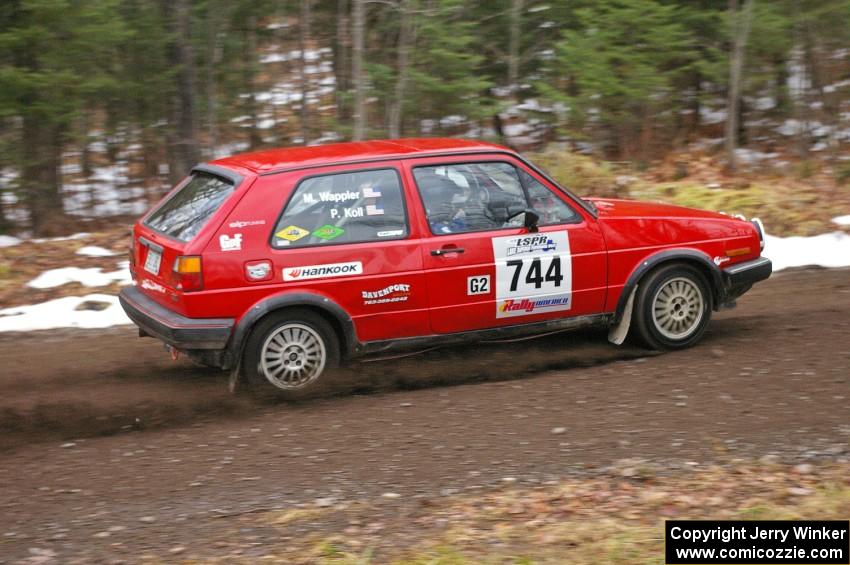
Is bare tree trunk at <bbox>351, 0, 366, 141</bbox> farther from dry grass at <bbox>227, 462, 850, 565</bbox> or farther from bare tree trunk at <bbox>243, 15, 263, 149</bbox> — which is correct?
dry grass at <bbox>227, 462, 850, 565</bbox>

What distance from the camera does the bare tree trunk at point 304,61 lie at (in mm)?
14984

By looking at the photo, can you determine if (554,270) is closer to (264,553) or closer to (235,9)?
(264,553)

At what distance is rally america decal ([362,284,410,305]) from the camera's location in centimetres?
648

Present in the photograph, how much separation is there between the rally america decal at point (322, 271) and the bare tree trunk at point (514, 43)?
9.57m

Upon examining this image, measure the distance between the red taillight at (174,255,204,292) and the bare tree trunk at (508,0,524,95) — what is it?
397 inches

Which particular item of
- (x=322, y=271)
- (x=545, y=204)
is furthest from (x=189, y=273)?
(x=545, y=204)

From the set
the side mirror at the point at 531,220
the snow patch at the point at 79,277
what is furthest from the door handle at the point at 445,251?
the snow patch at the point at 79,277

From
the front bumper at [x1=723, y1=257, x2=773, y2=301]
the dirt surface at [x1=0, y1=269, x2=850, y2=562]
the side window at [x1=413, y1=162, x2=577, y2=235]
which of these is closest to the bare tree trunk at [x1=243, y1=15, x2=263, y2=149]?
the dirt surface at [x1=0, y1=269, x2=850, y2=562]

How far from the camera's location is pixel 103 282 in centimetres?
992

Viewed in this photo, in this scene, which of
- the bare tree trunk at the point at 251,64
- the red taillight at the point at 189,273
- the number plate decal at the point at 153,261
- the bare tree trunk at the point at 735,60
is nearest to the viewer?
the red taillight at the point at 189,273

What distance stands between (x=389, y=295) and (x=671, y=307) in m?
2.27

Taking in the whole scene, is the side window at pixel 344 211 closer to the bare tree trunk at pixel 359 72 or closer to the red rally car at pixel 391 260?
the red rally car at pixel 391 260

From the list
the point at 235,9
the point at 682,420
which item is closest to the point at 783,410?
the point at 682,420

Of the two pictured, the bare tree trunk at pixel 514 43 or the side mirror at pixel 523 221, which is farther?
the bare tree trunk at pixel 514 43
